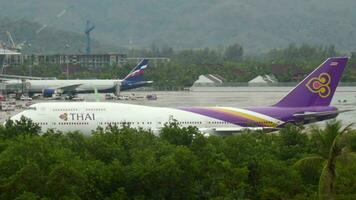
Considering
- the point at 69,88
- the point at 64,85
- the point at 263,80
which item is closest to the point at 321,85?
the point at 69,88

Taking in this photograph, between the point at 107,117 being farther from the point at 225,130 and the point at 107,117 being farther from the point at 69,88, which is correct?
the point at 69,88

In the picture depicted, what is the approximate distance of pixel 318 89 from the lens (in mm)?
54250

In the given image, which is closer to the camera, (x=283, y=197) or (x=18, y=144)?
(x=283, y=197)

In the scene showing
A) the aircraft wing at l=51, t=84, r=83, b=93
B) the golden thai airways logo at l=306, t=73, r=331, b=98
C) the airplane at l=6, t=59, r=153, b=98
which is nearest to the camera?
the golden thai airways logo at l=306, t=73, r=331, b=98

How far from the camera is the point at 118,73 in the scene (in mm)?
163000

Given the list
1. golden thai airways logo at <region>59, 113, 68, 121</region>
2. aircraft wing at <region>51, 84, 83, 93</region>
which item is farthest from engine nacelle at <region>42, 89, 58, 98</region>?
golden thai airways logo at <region>59, 113, 68, 121</region>

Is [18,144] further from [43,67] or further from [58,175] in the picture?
[43,67]

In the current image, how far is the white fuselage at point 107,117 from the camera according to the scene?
50.9m

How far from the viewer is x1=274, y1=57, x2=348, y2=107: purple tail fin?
54.0 m

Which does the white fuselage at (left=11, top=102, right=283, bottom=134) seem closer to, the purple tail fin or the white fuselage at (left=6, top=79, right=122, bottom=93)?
the purple tail fin

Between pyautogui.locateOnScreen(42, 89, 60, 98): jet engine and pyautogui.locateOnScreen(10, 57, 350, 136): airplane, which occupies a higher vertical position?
pyautogui.locateOnScreen(10, 57, 350, 136): airplane

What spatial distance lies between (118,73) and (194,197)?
131322 mm

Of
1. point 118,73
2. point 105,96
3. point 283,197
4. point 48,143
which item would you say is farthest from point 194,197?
point 118,73

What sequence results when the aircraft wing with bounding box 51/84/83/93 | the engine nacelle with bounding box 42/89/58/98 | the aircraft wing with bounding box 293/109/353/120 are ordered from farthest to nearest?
the aircraft wing with bounding box 51/84/83/93, the engine nacelle with bounding box 42/89/58/98, the aircraft wing with bounding box 293/109/353/120
